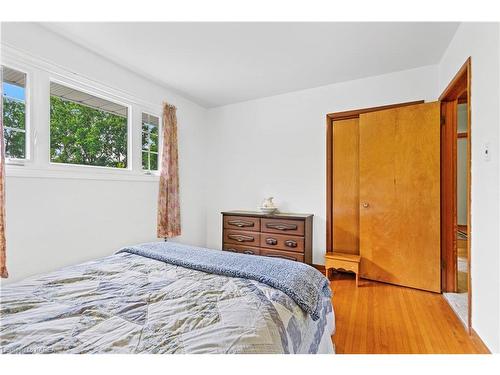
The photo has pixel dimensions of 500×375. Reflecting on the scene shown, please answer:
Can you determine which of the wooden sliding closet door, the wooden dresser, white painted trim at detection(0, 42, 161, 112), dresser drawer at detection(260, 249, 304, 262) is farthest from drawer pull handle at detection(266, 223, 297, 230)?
white painted trim at detection(0, 42, 161, 112)

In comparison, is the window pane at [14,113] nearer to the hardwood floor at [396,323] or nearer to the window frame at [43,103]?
the window frame at [43,103]

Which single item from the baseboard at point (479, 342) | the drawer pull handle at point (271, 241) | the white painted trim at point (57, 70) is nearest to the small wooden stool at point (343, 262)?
the drawer pull handle at point (271, 241)

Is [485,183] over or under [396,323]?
over

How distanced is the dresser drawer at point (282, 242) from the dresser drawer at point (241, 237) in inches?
3.6

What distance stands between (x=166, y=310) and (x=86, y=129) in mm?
2425

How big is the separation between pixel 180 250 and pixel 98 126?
1886 millimetres

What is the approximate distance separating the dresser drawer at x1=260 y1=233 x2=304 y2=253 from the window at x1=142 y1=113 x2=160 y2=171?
5.70 ft

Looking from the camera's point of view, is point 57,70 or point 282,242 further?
point 282,242

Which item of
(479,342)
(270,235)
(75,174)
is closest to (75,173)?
(75,174)

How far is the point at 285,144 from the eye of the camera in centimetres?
363

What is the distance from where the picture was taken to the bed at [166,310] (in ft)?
2.78

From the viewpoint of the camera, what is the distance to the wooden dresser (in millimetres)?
3139

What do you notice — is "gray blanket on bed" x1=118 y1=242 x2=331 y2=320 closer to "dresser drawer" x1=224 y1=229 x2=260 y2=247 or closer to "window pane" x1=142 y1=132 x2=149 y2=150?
"dresser drawer" x1=224 y1=229 x2=260 y2=247

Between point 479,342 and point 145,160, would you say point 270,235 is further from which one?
point 479,342
